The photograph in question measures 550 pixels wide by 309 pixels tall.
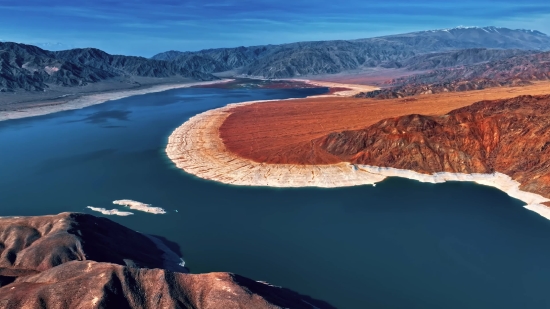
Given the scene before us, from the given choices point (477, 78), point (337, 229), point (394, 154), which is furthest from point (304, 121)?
point (477, 78)

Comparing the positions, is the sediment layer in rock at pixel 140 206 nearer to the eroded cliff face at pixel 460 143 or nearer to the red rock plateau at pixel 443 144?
the red rock plateau at pixel 443 144

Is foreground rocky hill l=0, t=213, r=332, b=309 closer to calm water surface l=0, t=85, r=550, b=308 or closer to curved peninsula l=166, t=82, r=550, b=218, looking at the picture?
calm water surface l=0, t=85, r=550, b=308

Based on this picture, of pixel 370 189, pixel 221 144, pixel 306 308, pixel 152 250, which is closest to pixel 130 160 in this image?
pixel 221 144

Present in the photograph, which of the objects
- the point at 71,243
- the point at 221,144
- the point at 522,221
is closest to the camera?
the point at 71,243

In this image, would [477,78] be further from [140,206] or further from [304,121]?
[140,206]

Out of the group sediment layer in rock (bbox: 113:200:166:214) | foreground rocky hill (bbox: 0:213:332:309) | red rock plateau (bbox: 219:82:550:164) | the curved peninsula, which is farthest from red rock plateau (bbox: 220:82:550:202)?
foreground rocky hill (bbox: 0:213:332:309)

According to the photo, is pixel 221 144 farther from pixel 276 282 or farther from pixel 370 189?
pixel 276 282
